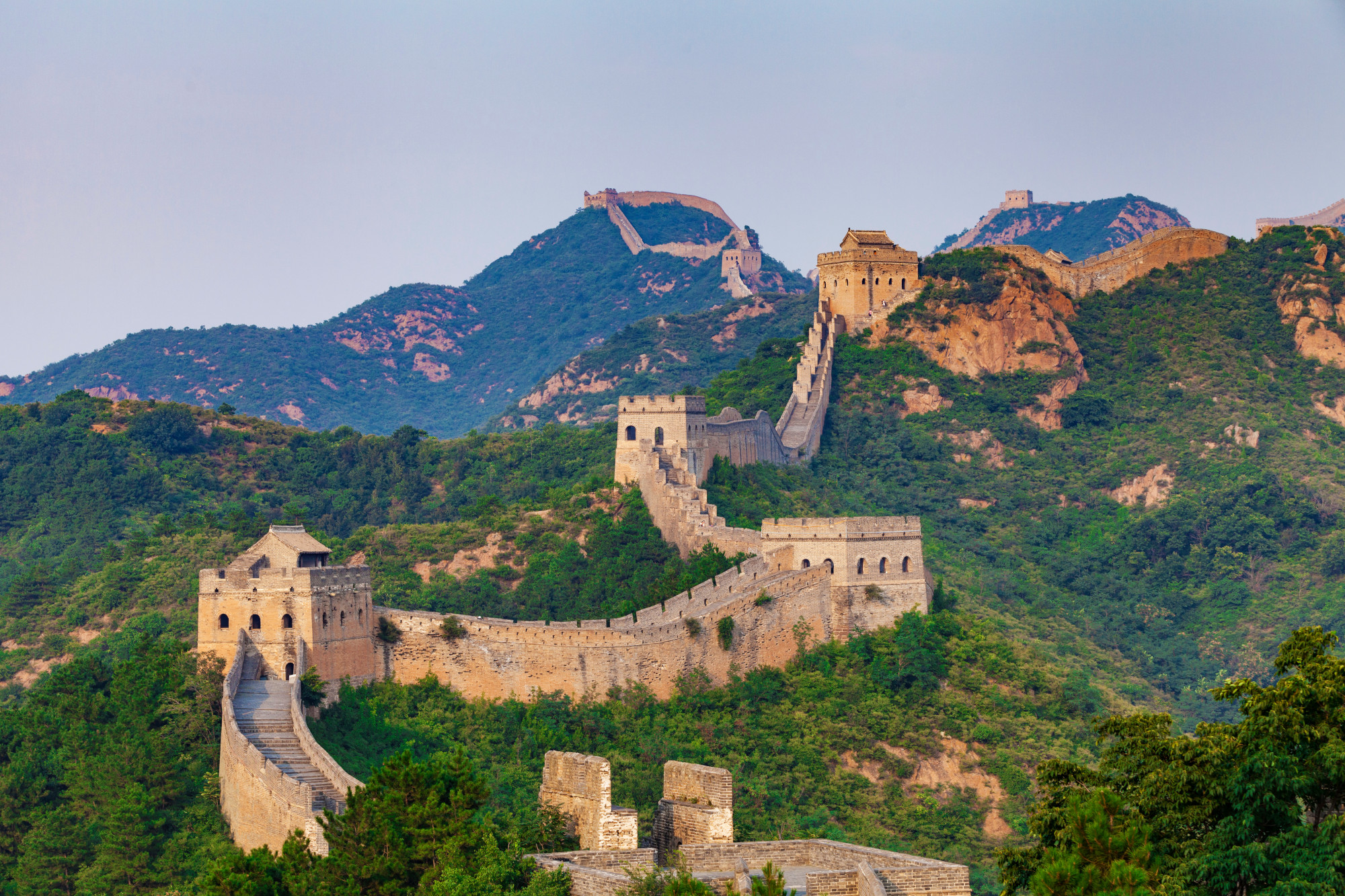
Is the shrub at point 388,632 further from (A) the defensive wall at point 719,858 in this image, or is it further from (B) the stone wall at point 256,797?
(A) the defensive wall at point 719,858

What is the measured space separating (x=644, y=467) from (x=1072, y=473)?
1228 inches

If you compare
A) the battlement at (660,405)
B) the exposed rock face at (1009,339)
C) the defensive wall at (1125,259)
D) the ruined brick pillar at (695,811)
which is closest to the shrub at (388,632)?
the ruined brick pillar at (695,811)

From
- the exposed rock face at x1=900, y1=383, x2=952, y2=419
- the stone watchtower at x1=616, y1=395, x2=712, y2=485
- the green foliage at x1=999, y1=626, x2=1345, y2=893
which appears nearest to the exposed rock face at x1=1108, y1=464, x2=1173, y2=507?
the exposed rock face at x1=900, y1=383, x2=952, y2=419

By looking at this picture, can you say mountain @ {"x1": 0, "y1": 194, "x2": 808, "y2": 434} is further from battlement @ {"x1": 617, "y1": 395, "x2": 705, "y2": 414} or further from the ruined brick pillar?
the ruined brick pillar

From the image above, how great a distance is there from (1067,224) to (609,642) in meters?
145

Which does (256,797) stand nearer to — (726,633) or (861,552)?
(726,633)

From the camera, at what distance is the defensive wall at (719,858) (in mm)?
21953

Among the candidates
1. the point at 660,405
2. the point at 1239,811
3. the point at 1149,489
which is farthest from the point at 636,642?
the point at 1149,489

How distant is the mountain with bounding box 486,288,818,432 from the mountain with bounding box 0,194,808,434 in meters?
23.7

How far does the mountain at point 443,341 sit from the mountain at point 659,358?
2375cm

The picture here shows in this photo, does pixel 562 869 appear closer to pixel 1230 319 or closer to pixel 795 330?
pixel 1230 319

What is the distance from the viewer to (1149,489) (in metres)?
80.8

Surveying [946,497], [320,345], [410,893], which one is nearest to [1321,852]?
[410,893]

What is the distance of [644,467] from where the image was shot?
57.7m
